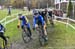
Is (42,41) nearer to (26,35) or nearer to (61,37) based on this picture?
(26,35)

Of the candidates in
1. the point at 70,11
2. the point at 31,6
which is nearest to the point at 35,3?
the point at 31,6

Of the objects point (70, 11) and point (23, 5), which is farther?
point (70, 11)

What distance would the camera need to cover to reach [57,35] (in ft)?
66.1

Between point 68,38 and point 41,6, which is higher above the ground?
point 41,6

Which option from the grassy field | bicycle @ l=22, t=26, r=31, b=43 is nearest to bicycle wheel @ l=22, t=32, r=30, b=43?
bicycle @ l=22, t=26, r=31, b=43

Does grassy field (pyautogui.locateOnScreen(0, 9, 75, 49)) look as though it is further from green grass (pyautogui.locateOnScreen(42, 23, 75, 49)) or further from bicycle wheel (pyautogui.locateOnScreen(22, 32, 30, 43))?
bicycle wheel (pyautogui.locateOnScreen(22, 32, 30, 43))

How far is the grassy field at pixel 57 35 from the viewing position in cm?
1725

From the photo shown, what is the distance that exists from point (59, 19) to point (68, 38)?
25.5 feet

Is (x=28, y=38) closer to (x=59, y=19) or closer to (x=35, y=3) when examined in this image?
(x=35, y=3)

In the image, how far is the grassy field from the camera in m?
17.2

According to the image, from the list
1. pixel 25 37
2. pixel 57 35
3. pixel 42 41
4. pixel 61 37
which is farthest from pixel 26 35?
pixel 57 35

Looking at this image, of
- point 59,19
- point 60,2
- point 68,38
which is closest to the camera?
point 68,38

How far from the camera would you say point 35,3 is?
22359 mm

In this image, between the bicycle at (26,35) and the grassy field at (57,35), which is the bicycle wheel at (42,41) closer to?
the grassy field at (57,35)
